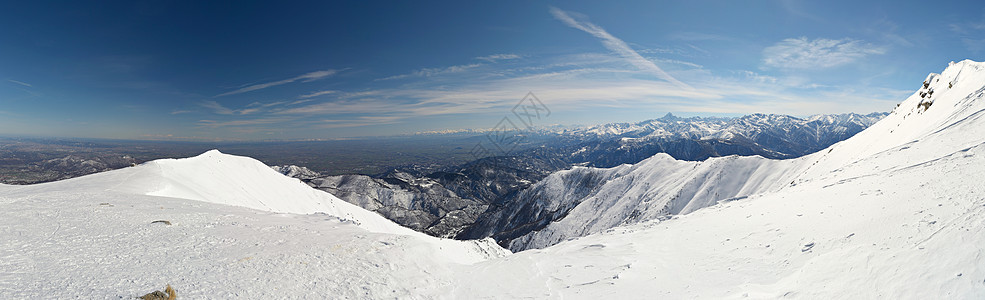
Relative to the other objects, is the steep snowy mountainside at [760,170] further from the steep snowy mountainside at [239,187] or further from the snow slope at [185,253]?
the steep snowy mountainside at [239,187]

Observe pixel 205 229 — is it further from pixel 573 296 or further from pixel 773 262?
pixel 773 262

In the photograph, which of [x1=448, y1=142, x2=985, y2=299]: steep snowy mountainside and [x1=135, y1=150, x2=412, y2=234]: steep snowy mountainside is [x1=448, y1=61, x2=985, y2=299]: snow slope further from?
[x1=135, y1=150, x2=412, y2=234]: steep snowy mountainside

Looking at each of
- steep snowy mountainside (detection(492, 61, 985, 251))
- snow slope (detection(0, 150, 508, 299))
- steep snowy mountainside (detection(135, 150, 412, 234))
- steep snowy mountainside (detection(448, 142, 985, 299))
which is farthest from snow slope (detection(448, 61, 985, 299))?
steep snowy mountainside (detection(135, 150, 412, 234))

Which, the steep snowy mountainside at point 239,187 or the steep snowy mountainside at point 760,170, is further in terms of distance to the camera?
the steep snowy mountainside at point 239,187

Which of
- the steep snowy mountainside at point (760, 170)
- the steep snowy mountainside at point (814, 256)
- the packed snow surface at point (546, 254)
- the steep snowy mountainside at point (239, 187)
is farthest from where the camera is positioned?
the steep snowy mountainside at point (239, 187)

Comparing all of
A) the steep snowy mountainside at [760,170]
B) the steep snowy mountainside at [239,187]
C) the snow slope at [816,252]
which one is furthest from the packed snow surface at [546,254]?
the steep snowy mountainside at [239,187]
